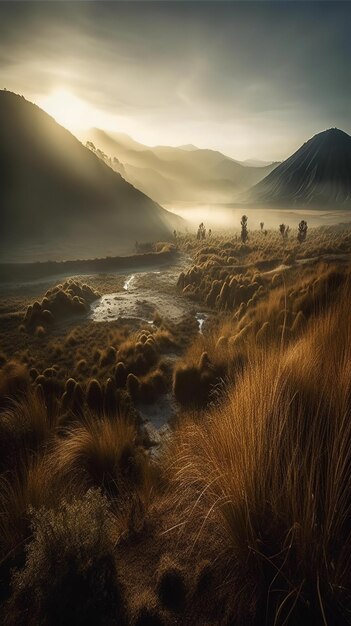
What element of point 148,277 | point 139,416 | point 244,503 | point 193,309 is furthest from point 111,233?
point 244,503

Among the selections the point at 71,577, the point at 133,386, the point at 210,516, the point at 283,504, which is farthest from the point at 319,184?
the point at 71,577

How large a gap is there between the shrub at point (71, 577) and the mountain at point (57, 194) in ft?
159

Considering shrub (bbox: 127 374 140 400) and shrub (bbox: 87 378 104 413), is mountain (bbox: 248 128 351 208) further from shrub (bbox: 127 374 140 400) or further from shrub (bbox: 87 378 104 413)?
shrub (bbox: 87 378 104 413)

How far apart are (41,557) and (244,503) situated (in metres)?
1.15

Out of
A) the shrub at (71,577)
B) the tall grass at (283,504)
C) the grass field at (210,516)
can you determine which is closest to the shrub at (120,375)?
the grass field at (210,516)

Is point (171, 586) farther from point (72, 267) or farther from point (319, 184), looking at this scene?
point (319, 184)

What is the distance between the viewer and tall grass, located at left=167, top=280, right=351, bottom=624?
4.21 feet

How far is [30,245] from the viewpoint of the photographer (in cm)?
4819

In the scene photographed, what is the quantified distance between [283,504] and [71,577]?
1171mm

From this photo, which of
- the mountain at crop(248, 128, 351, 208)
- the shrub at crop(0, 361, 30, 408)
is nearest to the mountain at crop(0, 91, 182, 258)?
the shrub at crop(0, 361, 30, 408)

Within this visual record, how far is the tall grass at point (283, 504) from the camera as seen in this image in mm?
1284

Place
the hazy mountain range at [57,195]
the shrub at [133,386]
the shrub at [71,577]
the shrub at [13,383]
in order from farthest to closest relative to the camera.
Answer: the hazy mountain range at [57,195] < the shrub at [133,386] < the shrub at [13,383] < the shrub at [71,577]

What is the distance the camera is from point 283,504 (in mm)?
1510

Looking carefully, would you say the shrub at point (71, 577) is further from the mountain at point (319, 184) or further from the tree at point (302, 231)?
the mountain at point (319, 184)
